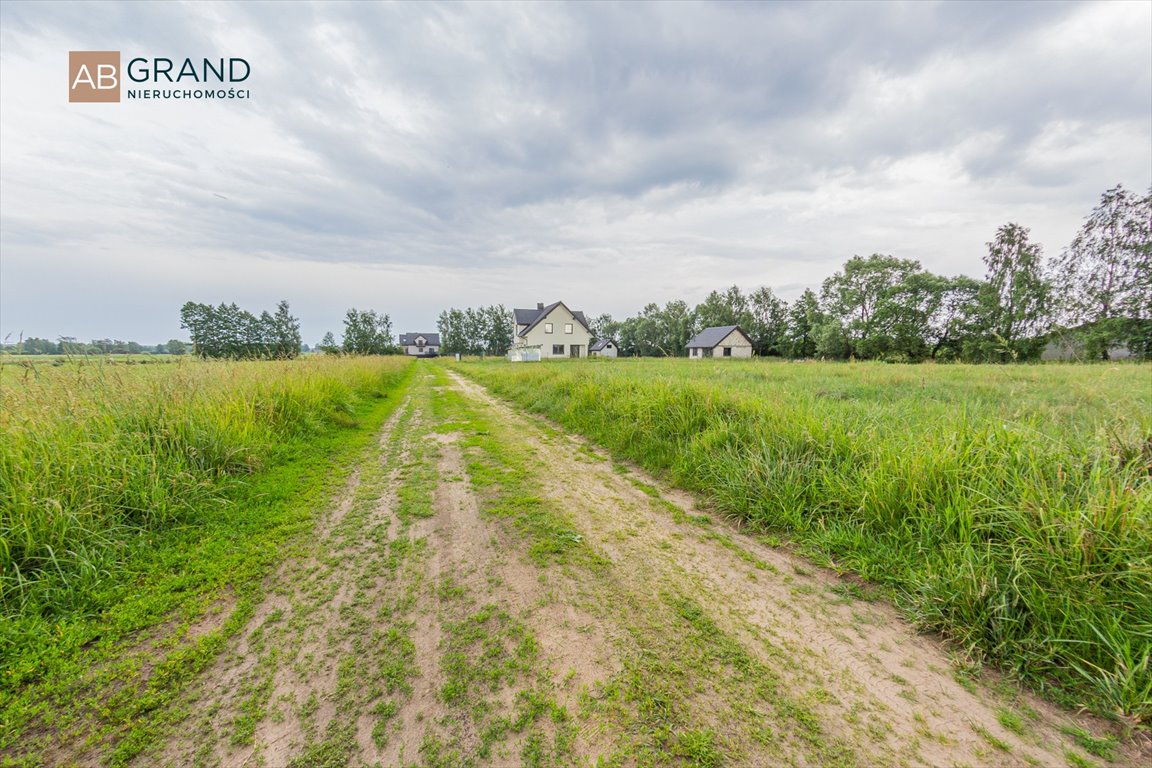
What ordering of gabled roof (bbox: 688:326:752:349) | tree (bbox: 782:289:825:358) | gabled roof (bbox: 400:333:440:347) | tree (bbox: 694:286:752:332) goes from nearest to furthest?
tree (bbox: 782:289:825:358) → gabled roof (bbox: 688:326:752:349) → tree (bbox: 694:286:752:332) → gabled roof (bbox: 400:333:440:347)

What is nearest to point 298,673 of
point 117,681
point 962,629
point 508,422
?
point 117,681

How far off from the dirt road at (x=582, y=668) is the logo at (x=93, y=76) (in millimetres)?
10771

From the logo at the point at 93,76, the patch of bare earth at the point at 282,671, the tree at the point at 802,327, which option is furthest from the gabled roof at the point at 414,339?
the patch of bare earth at the point at 282,671

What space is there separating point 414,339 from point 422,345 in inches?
144

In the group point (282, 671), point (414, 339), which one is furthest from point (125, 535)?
point (414, 339)

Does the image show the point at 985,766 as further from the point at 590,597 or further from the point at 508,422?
the point at 508,422

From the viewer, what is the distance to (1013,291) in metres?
32.3

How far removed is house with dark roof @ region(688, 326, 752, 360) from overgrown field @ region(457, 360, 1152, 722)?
145ft

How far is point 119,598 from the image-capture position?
2436 millimetres

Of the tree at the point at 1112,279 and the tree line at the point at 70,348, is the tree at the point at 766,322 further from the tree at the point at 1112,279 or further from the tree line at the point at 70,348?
the tree line at the point at 70,348

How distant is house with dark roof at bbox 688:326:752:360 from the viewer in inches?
1889

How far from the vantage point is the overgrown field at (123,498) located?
90.8 inches

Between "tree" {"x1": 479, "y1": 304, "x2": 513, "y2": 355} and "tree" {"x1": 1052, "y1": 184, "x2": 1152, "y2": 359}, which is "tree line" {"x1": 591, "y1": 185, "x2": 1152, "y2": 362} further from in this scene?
"tree" {"x1": 479, "y1": 304, "x2": 513, "y2": 355}

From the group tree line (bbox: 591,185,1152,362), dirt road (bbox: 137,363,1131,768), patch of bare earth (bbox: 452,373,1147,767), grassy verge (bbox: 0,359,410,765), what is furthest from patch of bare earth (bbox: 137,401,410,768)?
tree line (bbox: 591,185,1152,362)
